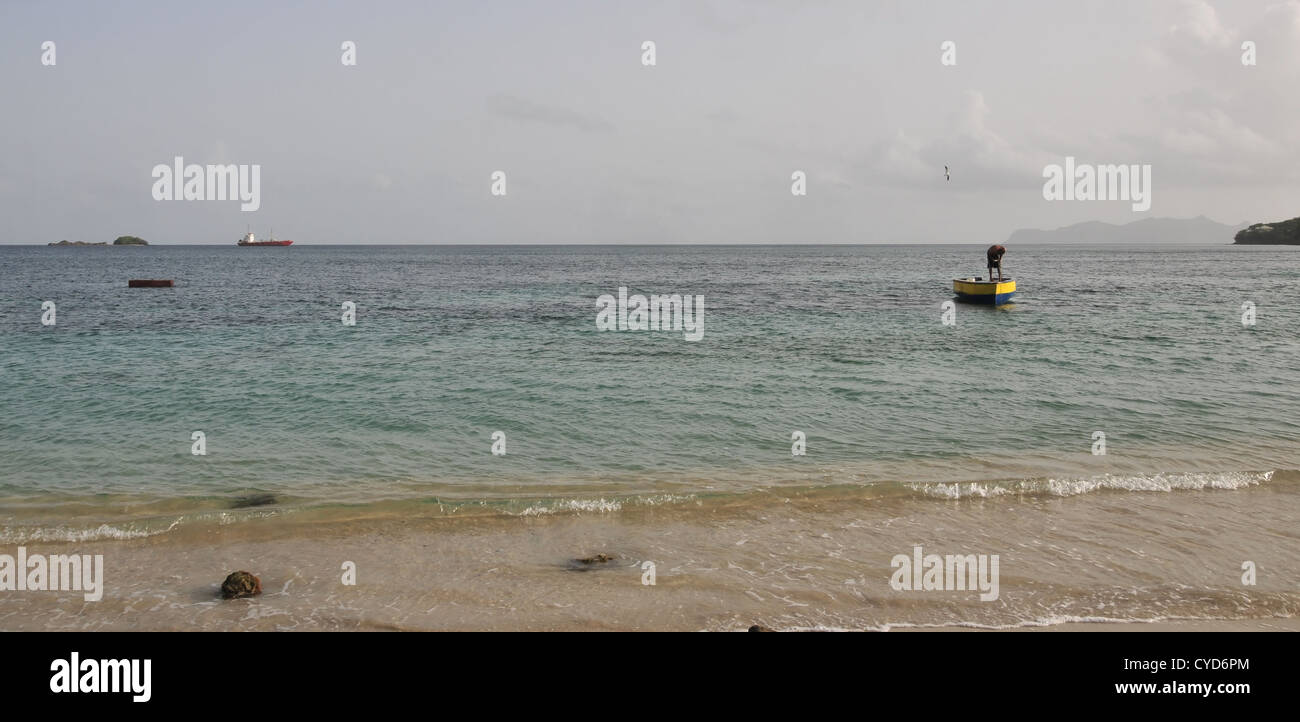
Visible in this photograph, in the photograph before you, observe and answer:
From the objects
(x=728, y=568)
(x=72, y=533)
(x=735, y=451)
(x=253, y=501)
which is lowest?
(x=728, y=568)

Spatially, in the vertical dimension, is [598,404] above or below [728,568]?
above

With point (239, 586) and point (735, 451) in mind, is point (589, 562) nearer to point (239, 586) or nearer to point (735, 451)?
point (239, 586)

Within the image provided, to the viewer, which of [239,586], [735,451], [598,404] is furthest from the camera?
[598,404]

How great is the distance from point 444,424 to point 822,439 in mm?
8725

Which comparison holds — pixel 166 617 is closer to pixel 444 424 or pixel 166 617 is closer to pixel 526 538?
pixel 526 538

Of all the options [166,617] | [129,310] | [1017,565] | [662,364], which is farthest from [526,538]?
[129,310]

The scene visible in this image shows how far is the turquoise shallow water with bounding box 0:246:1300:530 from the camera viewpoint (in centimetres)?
1409

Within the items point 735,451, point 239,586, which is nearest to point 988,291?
point 735,451

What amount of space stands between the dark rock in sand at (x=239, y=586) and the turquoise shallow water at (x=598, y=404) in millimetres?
3409

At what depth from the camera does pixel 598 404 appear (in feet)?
64.6

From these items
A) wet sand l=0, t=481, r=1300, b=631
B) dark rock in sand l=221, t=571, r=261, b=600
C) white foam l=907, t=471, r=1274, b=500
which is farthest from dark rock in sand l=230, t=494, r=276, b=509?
white foam l=907, t=471, r=1274, b=500

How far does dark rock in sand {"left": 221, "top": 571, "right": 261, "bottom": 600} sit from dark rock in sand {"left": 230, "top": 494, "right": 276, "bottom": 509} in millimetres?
3510

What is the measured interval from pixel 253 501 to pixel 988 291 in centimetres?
4507

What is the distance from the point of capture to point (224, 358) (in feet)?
88.0
